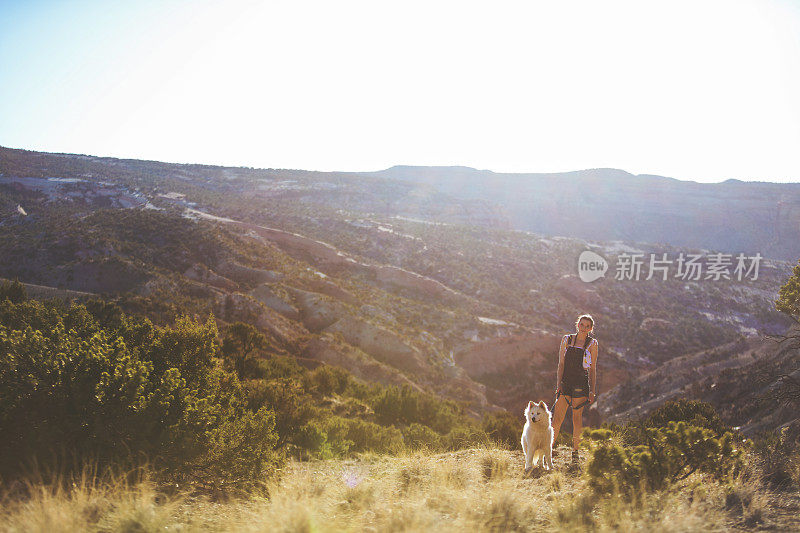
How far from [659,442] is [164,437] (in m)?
5.52

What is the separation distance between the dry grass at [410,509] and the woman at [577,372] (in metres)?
1.11

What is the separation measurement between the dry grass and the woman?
1.11 m

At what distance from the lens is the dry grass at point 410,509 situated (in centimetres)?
345

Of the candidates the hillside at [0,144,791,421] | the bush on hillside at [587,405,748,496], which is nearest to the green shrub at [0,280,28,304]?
the hillside at [0,144,791,421]

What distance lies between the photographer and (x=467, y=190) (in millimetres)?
109938

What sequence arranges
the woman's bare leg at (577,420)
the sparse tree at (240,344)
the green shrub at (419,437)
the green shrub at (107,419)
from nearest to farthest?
1. the green shrub at (107,419)
2. the woman's bare leg at (577,420)
3. the green shrub at (419,437)
4. the sparse tree at (240,344)

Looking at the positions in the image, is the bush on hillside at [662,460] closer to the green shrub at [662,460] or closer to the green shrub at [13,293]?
the green shrub at [662,460]

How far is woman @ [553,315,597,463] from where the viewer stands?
579 centimetres

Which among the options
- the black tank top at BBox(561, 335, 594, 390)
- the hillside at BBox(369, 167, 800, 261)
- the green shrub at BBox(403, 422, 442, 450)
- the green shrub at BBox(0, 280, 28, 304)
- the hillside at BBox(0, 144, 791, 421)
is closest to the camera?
the black tank top at BBox(561, 335, 594, 390)

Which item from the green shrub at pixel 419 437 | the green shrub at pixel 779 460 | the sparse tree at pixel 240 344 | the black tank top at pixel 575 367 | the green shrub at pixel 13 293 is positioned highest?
the black tank top at pixel 575 367

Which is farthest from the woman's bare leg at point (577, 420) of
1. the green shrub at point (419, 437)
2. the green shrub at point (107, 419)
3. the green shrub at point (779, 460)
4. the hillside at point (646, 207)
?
the hillside at point (646, 207)

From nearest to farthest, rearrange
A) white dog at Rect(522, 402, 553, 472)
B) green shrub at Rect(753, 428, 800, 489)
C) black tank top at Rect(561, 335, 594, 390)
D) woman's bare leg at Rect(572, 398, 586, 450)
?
green shrub at Rect(753, 428, 800, 489) → white dog at Rect(522, 402, 553, 472) → black tank top at Rect(561, 335, 594, 390) → woman's bare leg at Rect(572, 398, 586, 450)

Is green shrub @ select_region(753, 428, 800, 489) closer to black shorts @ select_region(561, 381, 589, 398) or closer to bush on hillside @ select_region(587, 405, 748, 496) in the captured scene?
bush on hillside @ select_region(587, 405, 748, 496)

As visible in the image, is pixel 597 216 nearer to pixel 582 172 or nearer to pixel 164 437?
pixel 582 172
